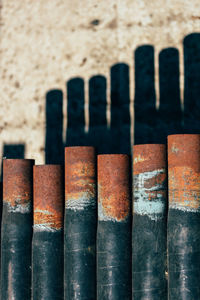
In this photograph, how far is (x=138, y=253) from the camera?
1.68 meters

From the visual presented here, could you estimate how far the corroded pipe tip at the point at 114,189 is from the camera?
1735mm

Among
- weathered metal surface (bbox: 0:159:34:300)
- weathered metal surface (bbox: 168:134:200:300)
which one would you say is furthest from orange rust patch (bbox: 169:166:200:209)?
weathered metal surface (bbox: 0:159:34:300)

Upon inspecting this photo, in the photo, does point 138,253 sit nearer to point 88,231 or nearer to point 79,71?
point 88,231

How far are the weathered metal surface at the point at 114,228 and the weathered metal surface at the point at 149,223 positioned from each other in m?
0.04

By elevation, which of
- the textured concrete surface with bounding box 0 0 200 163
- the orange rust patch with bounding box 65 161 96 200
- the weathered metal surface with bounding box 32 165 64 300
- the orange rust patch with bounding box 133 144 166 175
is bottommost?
the weathered metal surface with bounding box 32 165 64 300

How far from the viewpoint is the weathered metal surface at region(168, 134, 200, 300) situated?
62.7 inches

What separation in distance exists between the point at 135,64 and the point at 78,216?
1.09 metres

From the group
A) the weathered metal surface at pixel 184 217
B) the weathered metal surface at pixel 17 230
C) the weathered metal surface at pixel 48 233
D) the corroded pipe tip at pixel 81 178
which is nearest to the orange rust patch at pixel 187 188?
the weathered metal surface at pixel 184 217

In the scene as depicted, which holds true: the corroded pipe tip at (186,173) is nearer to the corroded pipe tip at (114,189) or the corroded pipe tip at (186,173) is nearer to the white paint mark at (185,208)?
the white paint mark at (185,208)

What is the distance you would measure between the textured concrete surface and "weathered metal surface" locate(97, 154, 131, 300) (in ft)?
2.12

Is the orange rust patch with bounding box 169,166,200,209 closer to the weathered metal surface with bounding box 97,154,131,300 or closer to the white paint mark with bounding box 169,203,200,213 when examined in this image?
the white paint mark with bounding box 169,203,200,213

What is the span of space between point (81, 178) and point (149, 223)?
37 cm

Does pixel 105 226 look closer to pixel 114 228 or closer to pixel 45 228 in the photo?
pixel 114 228

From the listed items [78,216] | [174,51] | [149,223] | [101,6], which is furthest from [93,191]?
[101,6]
